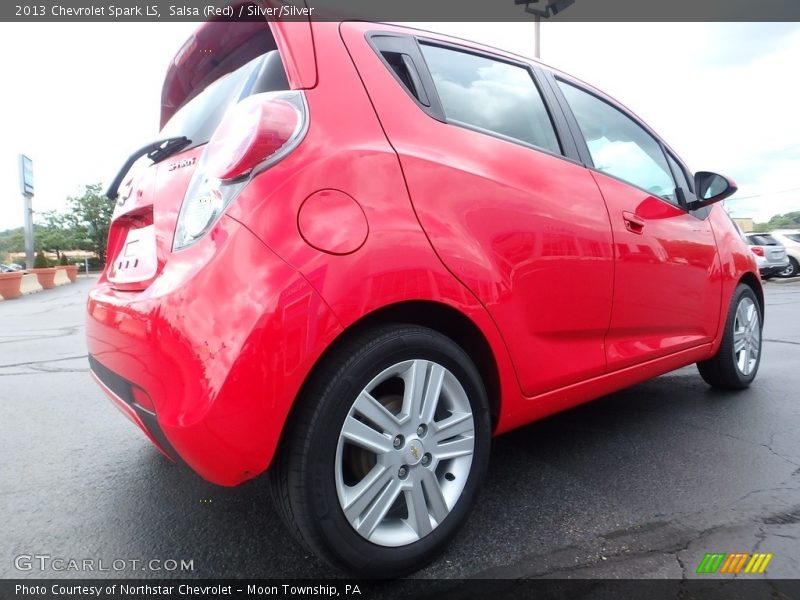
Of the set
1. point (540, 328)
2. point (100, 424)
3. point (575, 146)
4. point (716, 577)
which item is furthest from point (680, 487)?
point (100, 424)

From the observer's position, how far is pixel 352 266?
1.52m

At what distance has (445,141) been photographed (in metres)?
1.86

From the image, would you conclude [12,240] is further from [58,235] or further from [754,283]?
[754,283]

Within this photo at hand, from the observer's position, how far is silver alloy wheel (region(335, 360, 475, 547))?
156cm

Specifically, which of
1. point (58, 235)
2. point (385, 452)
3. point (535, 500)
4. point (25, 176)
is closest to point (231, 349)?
point (385, 452)

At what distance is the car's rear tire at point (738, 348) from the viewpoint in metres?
3.35

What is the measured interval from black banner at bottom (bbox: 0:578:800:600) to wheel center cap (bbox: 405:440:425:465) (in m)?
0.36

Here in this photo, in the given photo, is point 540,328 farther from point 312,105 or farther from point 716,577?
point 312,105

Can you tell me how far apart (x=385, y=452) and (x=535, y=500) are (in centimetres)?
84

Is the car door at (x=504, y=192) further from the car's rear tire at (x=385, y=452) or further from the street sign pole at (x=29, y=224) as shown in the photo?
the street sign pole at (x=29, y=224)

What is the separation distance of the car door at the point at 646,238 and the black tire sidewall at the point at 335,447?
36.5 inches

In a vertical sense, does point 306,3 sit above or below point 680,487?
above

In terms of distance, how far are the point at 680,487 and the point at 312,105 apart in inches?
79.8

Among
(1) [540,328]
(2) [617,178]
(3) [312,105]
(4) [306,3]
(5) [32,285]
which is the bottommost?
(5) [32,285]
